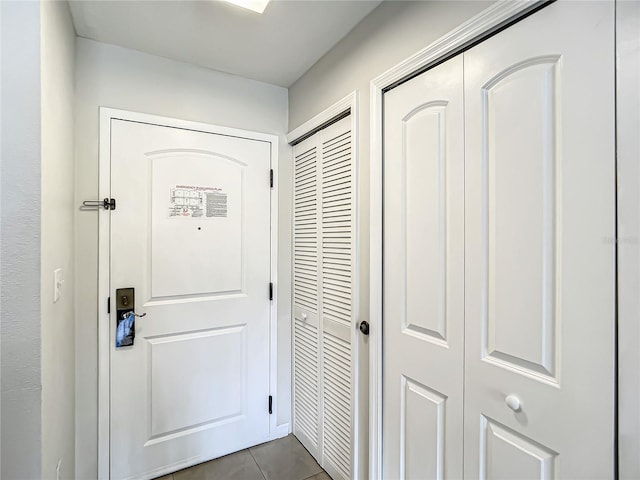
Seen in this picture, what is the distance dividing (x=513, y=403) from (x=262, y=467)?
5.22 ft

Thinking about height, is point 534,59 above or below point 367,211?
above

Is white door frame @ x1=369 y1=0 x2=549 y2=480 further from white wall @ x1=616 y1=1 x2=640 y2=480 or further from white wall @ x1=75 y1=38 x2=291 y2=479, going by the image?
white wall @ x1=75 y1=38 x2=291 y2=479

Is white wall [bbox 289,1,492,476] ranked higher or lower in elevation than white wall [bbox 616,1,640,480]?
higher

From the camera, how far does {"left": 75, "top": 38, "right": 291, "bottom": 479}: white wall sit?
64.8 inches

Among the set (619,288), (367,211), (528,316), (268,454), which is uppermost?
(367,211)

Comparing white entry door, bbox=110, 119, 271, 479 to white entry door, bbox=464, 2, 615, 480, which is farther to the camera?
white entry door, bbox=110, 119, 271, 479

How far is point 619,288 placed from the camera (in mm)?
741

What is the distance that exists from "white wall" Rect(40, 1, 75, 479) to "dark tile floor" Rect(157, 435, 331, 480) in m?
0.66

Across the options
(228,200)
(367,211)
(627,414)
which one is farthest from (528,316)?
(228,200)

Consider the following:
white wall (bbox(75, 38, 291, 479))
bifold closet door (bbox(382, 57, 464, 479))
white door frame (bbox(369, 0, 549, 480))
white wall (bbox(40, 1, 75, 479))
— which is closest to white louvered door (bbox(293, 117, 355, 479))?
white door frame (bbox(369, 0, 549, 480))

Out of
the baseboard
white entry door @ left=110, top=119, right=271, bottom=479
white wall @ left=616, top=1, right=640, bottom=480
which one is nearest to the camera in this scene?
white wall @ left=616, top=1, right=640, bottom=480

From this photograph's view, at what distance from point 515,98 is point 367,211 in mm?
710

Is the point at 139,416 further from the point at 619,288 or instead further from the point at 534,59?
the point at 534,59

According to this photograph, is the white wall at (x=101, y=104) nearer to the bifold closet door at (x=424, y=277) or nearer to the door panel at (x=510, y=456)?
the bifold closet door at (x=424, y=277)
